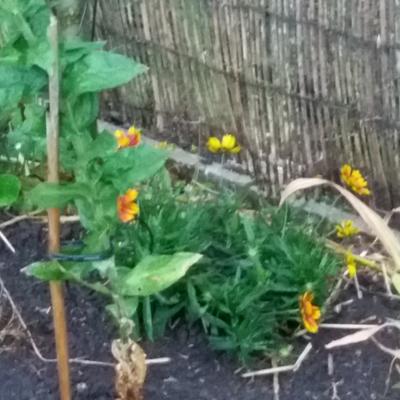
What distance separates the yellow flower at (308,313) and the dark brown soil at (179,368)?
7cm

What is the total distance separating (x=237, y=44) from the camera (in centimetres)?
263

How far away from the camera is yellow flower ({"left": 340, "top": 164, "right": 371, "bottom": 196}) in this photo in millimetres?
2467

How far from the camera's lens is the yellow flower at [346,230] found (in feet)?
8.11

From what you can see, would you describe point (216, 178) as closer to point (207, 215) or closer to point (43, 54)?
point (207, 215)

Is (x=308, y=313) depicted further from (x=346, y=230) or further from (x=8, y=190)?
(x=8, y=190)

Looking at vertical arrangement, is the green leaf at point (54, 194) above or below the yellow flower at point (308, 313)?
above

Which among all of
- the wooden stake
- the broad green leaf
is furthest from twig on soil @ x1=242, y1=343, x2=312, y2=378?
the broad green leaf

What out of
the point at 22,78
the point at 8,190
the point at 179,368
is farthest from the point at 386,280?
the point at 22,78

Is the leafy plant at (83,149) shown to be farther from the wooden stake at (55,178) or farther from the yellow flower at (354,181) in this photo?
the yellow flower at (354,181)

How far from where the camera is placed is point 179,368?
2043 mm

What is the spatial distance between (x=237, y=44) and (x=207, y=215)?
1.87 feet

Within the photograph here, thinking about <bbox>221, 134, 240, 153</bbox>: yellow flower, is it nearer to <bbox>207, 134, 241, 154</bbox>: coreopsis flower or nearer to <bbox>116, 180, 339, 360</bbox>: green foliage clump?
<bbox>207, 134, 241, 154</bbox>: coreopsis flower

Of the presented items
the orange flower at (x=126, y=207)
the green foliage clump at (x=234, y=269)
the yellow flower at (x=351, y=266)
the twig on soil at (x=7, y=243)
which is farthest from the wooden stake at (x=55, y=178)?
the yellow flower at (x=351, y=266)

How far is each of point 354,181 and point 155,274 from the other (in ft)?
2.86
